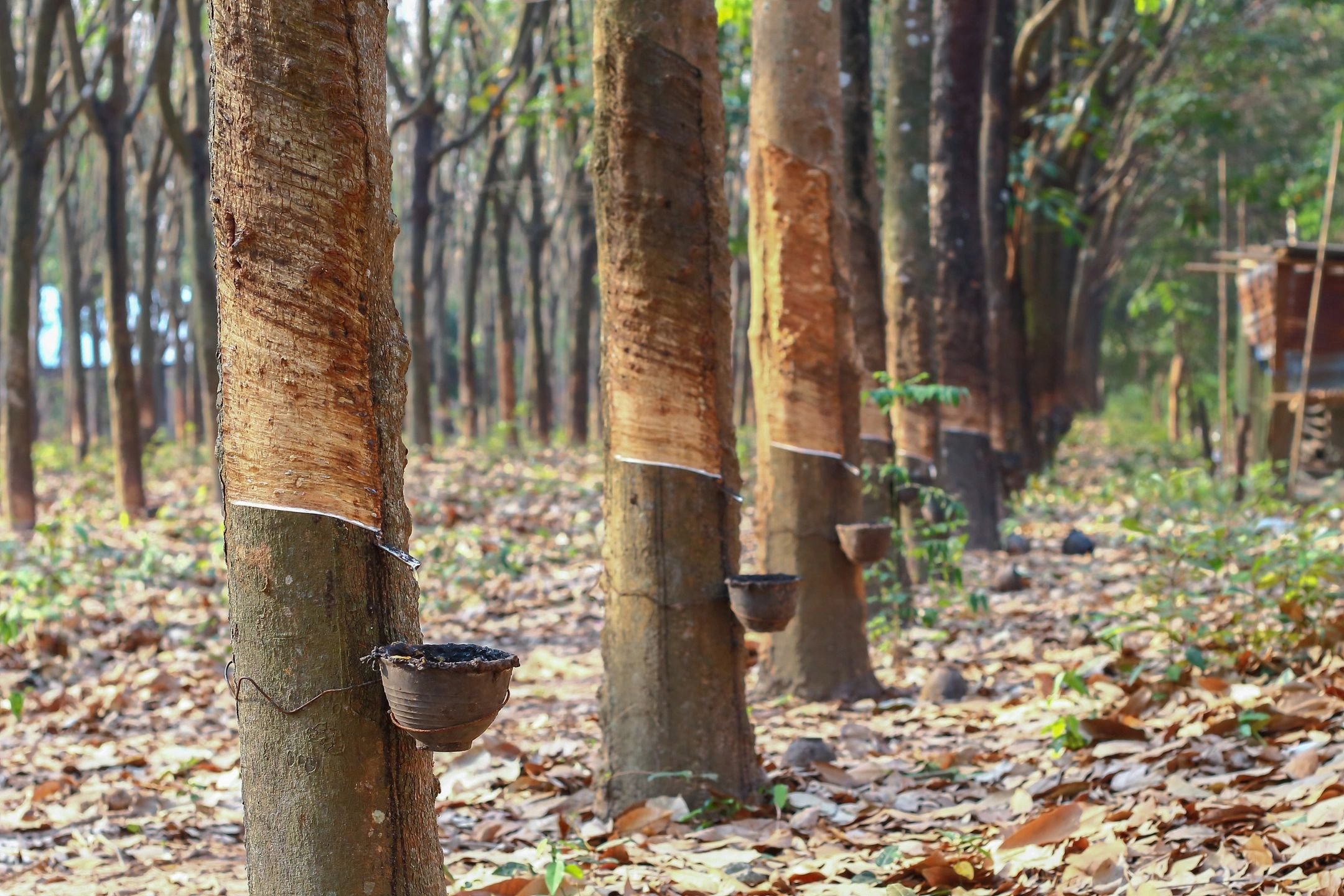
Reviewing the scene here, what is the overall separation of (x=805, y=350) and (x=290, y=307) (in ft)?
10.2

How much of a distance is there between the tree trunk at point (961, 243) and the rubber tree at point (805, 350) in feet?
11.5

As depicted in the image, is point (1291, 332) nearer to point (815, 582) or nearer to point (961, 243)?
point (961, 243)

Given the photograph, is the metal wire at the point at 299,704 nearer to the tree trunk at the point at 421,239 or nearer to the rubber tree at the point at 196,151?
the rubber tree at the point at 196,151

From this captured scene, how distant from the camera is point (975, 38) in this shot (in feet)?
27.8

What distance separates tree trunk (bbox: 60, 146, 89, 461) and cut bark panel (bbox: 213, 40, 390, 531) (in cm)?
1492

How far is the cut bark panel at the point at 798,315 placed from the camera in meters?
Answer: 4.98

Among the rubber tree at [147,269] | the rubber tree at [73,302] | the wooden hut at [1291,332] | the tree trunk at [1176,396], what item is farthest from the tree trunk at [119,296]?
the tree trunk at [1176,396]

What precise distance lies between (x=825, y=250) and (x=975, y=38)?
4302 millimetres

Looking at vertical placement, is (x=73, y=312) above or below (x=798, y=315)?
above

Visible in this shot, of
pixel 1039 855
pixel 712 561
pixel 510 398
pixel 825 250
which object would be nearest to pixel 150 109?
pixel 510 398

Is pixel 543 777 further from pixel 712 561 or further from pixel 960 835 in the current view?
pixel 960 835

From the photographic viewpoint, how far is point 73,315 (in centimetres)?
1582

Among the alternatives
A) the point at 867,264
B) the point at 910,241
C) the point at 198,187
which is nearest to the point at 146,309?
the point at 198,187

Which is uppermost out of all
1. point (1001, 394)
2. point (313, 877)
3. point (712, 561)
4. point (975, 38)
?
point (975, 38)
